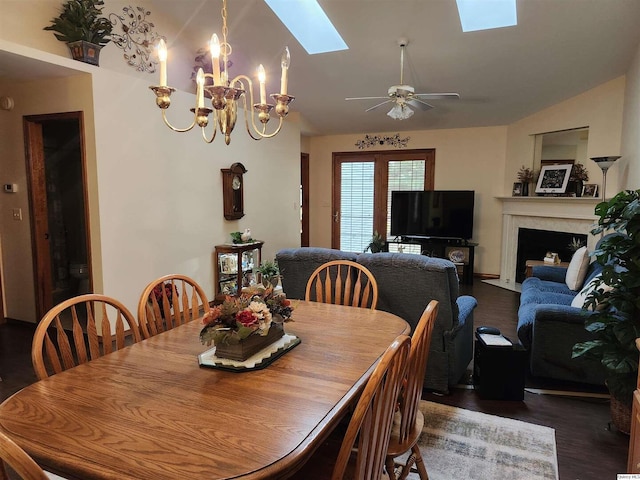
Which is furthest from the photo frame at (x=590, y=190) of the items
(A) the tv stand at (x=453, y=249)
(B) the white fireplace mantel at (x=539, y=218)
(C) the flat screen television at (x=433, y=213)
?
(A) the tv stand at (x=453, y=249)

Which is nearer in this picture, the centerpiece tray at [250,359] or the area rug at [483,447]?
the centerpiece tray at [250,359]

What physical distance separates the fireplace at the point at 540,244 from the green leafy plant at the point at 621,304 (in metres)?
3.48

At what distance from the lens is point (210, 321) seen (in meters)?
1.61

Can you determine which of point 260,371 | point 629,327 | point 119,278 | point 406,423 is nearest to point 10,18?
point 119,278

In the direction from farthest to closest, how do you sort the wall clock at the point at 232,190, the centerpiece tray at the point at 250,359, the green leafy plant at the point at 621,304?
the wall clock at the point at 232,190 → the green leafy plant at the point at 621,304 → the centerpiece tray at the point at 250,359

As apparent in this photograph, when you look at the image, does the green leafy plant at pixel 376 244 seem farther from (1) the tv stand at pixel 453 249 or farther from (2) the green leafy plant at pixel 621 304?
(2) the green leafy plant at pixel 621 304

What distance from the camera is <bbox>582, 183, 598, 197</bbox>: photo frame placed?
5137 millimetres

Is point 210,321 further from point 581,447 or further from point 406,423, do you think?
point 581,447

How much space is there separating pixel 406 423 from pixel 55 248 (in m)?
4.73

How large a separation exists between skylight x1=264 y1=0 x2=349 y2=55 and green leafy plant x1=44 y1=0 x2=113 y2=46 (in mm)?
1799

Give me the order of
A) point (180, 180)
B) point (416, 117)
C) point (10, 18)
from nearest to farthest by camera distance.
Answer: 1. point (10, 18)
2. point (180, 180)
3. point (416, 117)

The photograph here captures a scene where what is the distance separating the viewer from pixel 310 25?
4805 millimetres

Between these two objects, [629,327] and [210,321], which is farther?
[629,327]

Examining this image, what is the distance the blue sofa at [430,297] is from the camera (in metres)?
2.76
